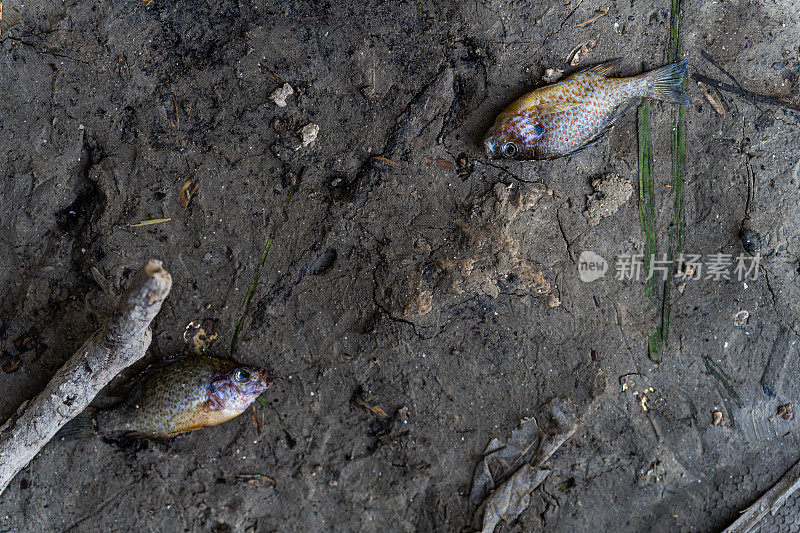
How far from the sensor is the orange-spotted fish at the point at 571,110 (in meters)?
3.67

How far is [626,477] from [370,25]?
361 centimetres

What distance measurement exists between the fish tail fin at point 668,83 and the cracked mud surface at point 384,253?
4.1 inches

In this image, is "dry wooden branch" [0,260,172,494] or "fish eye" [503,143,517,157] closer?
"dry wooden branch" [0,260,172,494]

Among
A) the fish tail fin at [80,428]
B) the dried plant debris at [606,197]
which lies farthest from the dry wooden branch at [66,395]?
the dried plant debris at [606,197]

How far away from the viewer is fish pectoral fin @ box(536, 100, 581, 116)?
367 centimetres

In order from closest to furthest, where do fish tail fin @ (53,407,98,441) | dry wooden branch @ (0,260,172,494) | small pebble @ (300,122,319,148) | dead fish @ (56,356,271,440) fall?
dry wooden branch @ (0,260,172,494)
dead fish @ (56,356,271,440)
fish tail fin @ (53,407,98,441)
small pebble @ (300,122,319,148)

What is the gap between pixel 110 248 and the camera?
12.2 ft

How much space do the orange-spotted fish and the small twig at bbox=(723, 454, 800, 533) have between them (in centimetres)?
275

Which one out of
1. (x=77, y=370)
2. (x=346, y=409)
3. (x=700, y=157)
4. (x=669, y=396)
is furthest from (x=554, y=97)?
(x=77, y=370)

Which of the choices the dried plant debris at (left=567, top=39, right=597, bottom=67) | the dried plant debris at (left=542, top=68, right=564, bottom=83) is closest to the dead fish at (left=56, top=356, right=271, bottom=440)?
the dried plant debris at (left=542, top=68, right=564, bottom=83)

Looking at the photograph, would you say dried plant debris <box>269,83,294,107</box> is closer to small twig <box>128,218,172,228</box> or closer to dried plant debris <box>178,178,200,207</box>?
dried plant debris <box>178,178,200,207</box>

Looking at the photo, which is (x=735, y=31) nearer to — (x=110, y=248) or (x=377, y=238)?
(x=377, y=238)

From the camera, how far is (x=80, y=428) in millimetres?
3646

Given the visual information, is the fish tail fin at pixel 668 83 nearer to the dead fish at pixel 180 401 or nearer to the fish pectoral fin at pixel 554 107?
the fish pectoral fin at pixel 554 107
